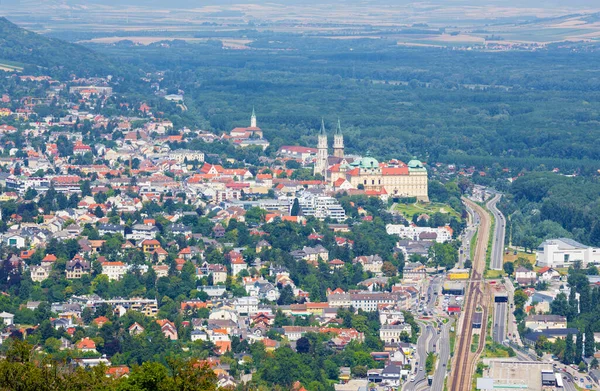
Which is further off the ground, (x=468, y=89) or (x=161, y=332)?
(x=161, y=332)

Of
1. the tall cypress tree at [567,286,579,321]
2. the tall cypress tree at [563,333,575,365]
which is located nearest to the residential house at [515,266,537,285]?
the tall cypress tree at [567,286,579,321]

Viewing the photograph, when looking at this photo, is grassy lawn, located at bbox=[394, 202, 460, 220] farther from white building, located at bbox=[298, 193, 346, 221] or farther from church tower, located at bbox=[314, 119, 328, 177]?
church tower, located at bbox=[314, 119, 328, 177]

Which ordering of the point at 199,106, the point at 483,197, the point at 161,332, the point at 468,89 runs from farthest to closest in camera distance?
the point at 468,89 → the point at 199,106 → the point at 483,197 → the point at 161,332

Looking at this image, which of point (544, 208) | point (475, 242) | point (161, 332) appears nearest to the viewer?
point (161, 332)

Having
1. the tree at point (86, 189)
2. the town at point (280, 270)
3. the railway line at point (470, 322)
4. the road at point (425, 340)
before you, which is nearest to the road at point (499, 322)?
the town at point (280, 270)

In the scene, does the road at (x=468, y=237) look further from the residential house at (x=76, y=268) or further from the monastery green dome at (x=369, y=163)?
the residential house at (x=76, y=268)

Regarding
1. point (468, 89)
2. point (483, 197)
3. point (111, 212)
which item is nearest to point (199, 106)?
point (468, 89)

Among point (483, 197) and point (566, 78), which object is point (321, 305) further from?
point (566, 78)
